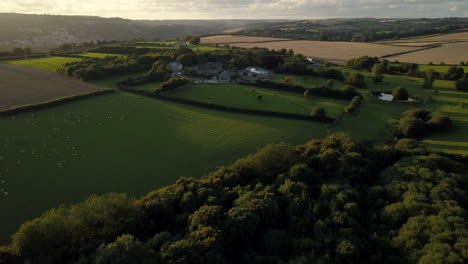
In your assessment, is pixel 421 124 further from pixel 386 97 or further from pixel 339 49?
pixel 339 49

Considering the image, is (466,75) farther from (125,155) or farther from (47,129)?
(47,129)

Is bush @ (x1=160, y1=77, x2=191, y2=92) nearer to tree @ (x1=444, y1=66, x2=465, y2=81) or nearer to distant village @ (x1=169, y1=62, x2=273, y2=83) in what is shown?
distant village @ (x1=169, y1=62, x2=273, y2=83)

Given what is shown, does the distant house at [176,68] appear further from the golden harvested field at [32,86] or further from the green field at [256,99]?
the golden harvested field at [32,86]

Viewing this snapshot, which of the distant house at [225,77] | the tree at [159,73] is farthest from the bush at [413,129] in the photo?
the tree at [159,73]

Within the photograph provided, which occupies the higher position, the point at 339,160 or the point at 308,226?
the point at 339,160

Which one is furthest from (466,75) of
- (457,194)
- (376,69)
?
(457,194)

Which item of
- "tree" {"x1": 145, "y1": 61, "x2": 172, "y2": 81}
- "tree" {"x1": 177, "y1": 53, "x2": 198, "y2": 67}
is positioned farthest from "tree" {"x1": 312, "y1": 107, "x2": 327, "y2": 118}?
"tree" {"x1": 177, "y1": 53, "x2": 198, "y2": 67}
